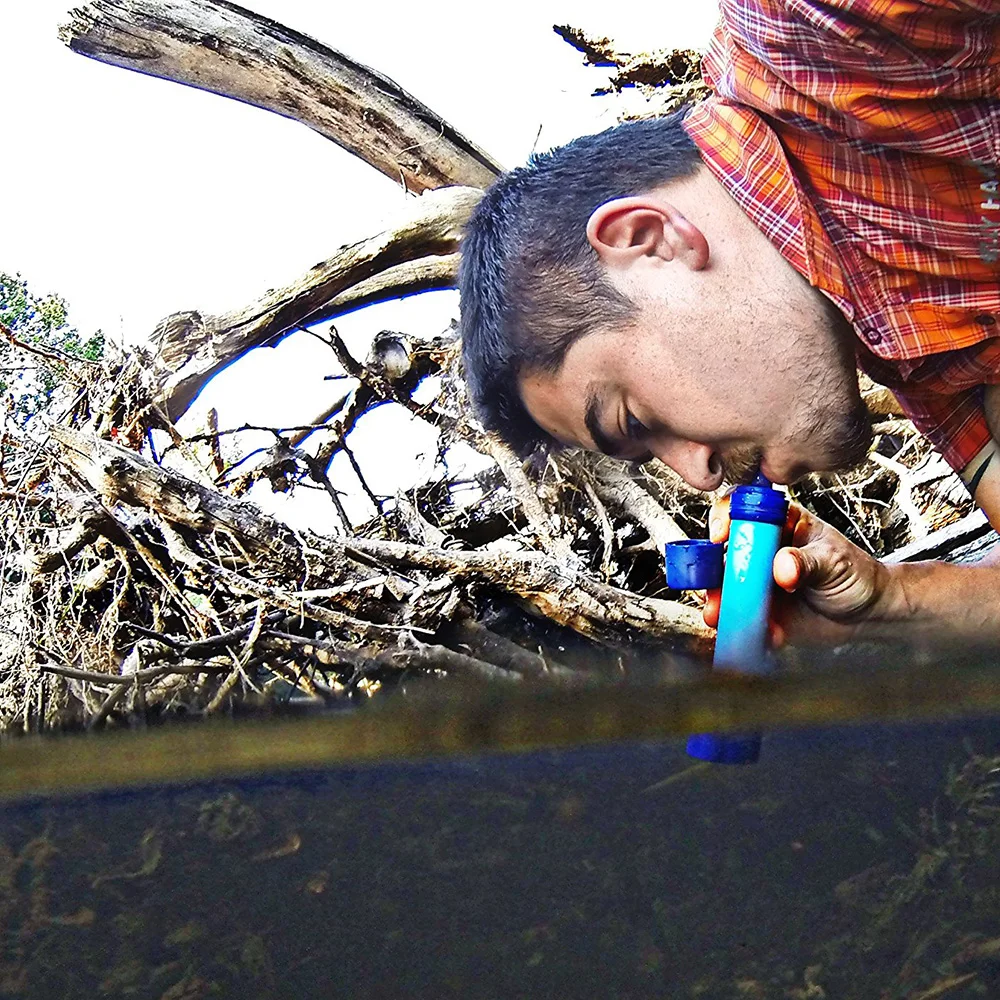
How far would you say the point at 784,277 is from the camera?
2.73 ft

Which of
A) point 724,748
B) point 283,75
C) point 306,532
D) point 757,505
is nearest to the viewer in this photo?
point 724,748

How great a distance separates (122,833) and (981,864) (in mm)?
154

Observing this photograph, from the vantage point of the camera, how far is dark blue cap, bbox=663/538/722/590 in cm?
75

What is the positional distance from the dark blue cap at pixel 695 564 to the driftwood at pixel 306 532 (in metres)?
0.20

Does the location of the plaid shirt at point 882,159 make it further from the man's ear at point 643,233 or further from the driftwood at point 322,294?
the driftwood at point 322,294

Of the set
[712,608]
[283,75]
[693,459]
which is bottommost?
[712,608]

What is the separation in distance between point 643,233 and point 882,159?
0.19 meters

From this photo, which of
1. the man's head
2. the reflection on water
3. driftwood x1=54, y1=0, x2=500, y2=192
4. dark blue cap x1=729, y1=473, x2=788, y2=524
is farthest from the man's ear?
driftwood x1=54, y1=0, x2=500, y2=192

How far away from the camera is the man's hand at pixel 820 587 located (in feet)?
2.58

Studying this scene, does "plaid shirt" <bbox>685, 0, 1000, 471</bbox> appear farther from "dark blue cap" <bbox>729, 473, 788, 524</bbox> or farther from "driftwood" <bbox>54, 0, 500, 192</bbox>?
"driftwood" <bbox>54, 0, 500, 192</bbox>

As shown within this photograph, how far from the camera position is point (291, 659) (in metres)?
1.25

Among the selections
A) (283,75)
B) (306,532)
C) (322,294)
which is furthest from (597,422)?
(283,75)

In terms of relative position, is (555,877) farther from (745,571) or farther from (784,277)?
(784,277)

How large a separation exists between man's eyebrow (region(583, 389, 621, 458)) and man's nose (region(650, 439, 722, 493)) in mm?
50
